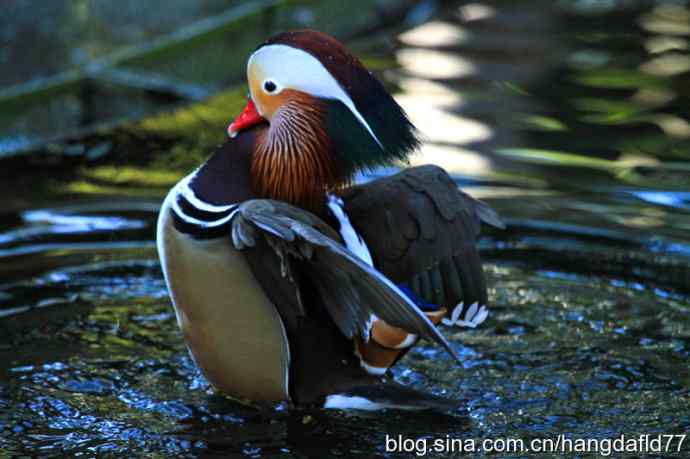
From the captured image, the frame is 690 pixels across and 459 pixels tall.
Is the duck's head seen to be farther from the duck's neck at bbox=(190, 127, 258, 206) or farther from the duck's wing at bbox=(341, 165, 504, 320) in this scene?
the duck's wing at bbox=(341, 165, 504, 320)

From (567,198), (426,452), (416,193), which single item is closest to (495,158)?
(567,198)

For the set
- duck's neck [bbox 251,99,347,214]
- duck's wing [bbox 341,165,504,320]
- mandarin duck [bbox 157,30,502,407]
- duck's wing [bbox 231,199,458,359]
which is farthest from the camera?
duck's wing [bbox 341,165,504,320]

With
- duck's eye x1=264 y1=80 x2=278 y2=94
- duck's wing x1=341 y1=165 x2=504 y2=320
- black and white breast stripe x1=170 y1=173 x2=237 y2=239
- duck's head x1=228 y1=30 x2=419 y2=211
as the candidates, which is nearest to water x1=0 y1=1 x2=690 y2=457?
duck's wing x1=341 y1=165 x2=504 y2=320

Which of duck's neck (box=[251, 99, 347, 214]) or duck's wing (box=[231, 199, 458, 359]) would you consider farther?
duck's neck (box=[251, 99, 347, 214])

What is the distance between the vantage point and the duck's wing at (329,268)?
2.98m

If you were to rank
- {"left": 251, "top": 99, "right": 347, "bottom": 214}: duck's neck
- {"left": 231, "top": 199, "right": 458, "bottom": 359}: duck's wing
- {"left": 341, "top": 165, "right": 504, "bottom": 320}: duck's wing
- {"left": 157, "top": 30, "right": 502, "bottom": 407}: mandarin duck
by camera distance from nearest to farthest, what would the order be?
{"left": 231, "top": 199, "right": 458, "bottom": 359}: duck's wing → {"left": 157, "top": 30, "right": 502, "bottom": 407}: mandarin duck → {"left": 251, "top": 99, "right": 347, "bottom": 214}: duck's neck → {"left": 341, "top": 165, "right": 504, "bottom": 320}: duck's wing

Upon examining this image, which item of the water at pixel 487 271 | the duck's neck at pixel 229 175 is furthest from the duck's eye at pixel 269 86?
the water at pixel 487 271

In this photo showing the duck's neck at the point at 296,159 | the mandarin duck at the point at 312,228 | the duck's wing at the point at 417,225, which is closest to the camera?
the mandarin duck at the point at 312,228

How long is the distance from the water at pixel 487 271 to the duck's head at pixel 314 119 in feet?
2.17

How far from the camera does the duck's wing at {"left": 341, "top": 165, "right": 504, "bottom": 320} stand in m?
3.47

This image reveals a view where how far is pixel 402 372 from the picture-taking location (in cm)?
381

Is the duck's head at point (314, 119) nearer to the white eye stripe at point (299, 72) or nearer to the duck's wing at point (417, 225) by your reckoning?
the white eye stripe at point (299, 72)

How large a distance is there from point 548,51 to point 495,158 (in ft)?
6.23

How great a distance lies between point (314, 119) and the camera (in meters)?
3.35
